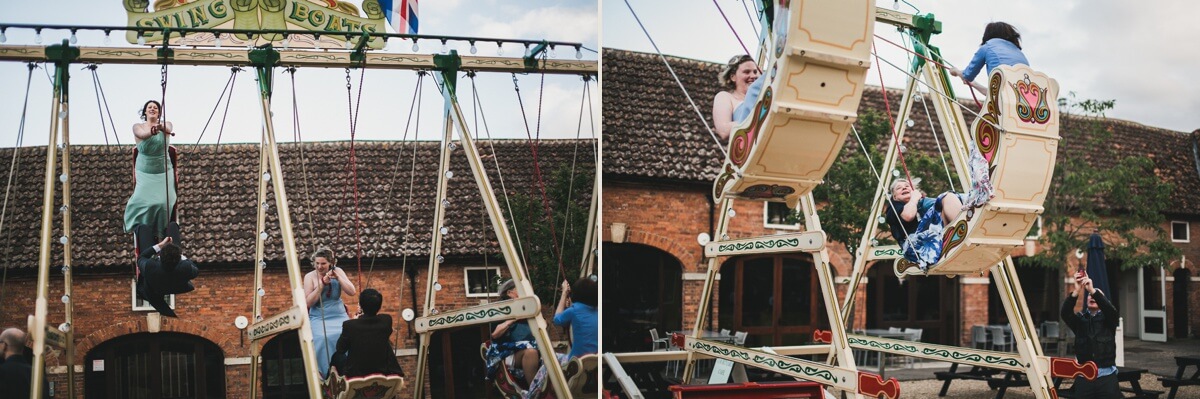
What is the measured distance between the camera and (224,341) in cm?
411

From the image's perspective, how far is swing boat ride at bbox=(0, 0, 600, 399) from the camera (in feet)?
12.7

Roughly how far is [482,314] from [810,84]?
69.3 inches

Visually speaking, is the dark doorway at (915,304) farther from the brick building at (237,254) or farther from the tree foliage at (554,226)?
the brick building at (237,254)

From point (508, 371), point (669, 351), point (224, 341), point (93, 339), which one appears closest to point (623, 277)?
point (669, 351)

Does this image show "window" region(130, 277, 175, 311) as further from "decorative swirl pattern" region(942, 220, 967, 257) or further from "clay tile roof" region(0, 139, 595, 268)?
"decorative swirl pattern" region(942, 220, 967, 257)

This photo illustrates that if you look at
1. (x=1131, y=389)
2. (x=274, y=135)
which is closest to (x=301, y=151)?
(x=274, y=135)

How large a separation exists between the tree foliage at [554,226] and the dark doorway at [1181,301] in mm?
3302

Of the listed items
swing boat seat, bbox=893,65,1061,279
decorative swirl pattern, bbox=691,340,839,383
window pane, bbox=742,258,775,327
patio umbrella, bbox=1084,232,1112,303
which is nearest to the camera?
swing boat seat, bbox=893,65,1061,279

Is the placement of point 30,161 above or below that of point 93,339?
above

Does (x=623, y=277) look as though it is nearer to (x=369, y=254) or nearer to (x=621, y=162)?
(x=621, y=162)

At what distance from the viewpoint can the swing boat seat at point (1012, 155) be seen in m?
4.38

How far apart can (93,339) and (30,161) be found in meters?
0.71

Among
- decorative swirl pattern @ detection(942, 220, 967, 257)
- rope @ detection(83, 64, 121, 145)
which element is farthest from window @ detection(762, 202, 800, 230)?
rope @ detection(83, 64, 121, 145)

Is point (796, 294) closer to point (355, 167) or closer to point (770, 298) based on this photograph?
point (770, 298)
